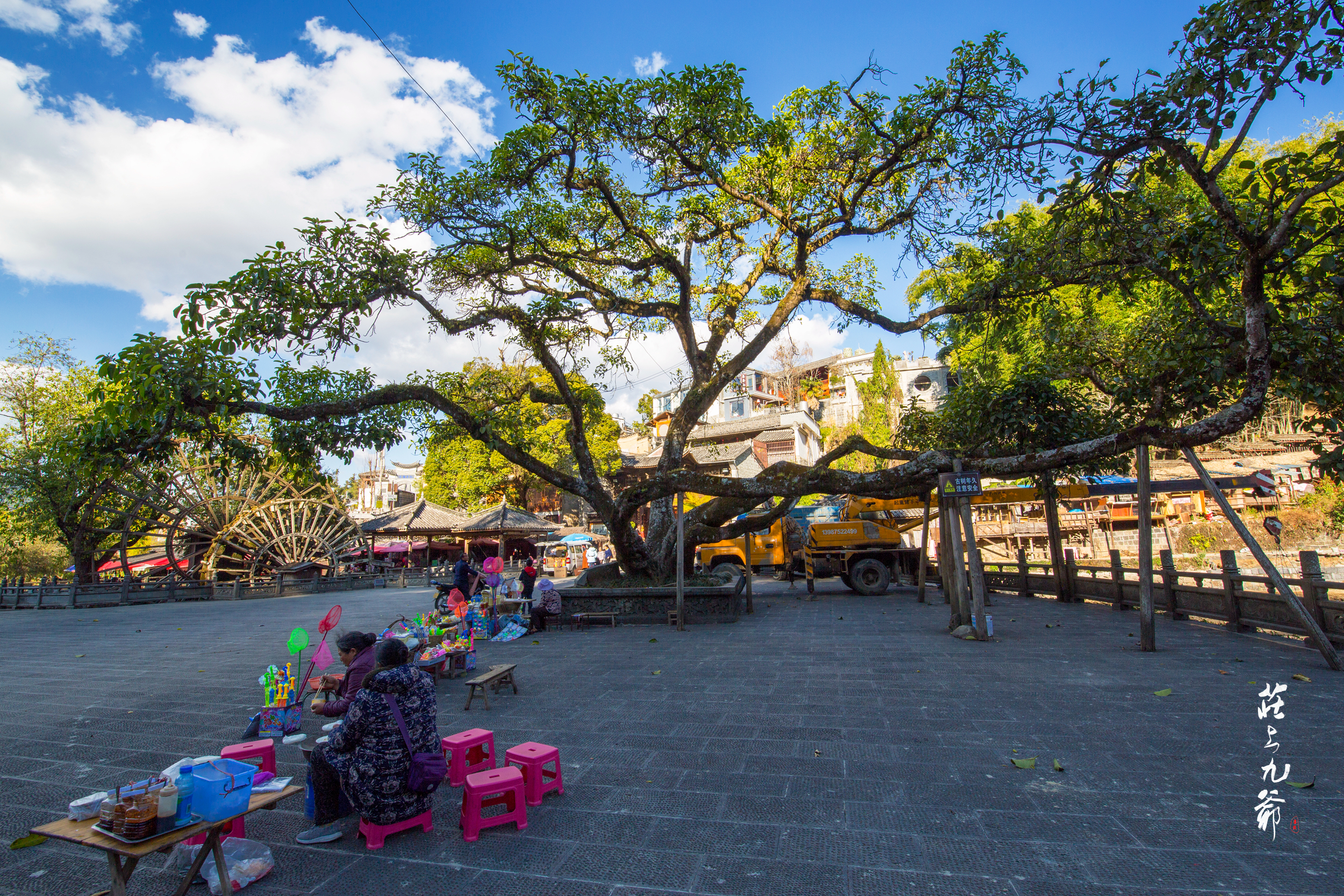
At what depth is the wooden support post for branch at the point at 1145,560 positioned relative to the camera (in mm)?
7863

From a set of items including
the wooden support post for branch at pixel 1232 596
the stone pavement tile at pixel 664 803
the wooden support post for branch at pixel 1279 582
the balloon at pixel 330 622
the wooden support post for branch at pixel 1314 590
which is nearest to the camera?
the stone pavement tile at pixel 664 803

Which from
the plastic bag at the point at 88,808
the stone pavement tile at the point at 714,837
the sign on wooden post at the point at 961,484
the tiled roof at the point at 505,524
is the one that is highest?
the sign on wooden post at the point at 961,484

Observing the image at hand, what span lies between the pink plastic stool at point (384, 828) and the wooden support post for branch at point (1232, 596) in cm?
1029

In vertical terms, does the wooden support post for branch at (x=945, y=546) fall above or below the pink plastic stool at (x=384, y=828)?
above

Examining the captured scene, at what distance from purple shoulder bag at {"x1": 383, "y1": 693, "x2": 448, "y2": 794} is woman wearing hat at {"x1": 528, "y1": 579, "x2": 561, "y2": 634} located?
8193 mm

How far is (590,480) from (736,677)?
562cm

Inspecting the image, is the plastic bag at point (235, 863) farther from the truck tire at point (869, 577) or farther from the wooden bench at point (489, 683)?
the truck tire at point (869, 577)

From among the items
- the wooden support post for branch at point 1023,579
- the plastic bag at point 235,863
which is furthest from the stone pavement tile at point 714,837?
the wooden support post for branch at point 1023,579

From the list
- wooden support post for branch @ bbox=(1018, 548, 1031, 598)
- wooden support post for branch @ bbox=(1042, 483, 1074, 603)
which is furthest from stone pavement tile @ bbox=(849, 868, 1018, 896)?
wooden support post for branch @ bbox=(1018, 548, 1031, 598)

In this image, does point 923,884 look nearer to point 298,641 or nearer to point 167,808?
point 167,808

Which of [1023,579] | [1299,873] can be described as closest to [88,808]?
[1299,873]

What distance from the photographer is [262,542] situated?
25266 mm

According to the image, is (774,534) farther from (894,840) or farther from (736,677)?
(894,840)

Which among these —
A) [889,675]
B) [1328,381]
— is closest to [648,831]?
[889,675]
